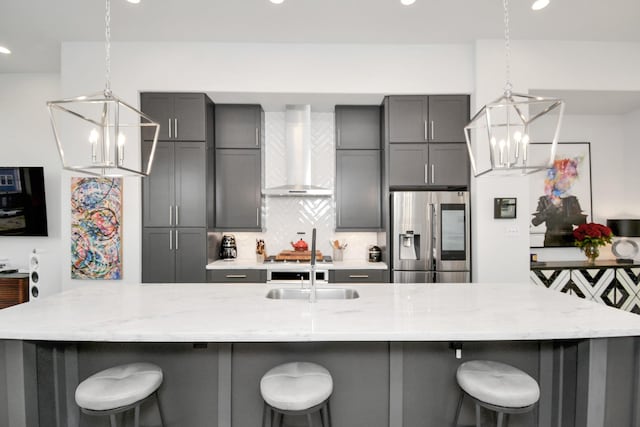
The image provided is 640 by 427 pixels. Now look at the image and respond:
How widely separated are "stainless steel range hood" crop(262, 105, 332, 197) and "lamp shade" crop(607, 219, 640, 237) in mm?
3466

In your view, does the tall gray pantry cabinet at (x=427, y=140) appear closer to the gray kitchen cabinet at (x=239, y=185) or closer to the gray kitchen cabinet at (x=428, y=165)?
the gray kitchen cabinet at (x=428, y=165)

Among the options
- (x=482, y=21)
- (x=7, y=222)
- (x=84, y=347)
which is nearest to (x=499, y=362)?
(x=84, y=347)

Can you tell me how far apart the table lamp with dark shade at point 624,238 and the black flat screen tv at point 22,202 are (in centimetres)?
682

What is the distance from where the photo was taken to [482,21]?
332 centimetres

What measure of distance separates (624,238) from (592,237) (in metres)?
0.71

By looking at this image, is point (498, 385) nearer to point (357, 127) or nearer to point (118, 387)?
point (118, 387)

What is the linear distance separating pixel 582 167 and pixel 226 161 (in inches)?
173

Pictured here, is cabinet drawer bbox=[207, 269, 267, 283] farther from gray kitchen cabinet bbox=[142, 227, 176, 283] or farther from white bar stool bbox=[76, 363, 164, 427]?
white bar stool bbox=[76, 363, 164, 427]

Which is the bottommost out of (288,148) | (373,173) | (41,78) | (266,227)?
(266,227)

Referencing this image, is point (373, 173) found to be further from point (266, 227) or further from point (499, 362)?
point (499, 362)

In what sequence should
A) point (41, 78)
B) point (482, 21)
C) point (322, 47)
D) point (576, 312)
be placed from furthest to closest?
1. point (41, 78)
2. point (322, 47)
3. point (482, 21)
4. point (576, 312)

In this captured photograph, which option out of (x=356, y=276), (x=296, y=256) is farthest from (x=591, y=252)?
(x=296, y=256)

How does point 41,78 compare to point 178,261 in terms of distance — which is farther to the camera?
point 41,78

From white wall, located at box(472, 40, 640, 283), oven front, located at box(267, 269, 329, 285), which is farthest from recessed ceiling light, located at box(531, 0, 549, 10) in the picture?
oven front, located at box(267, 269, 329, 285)
